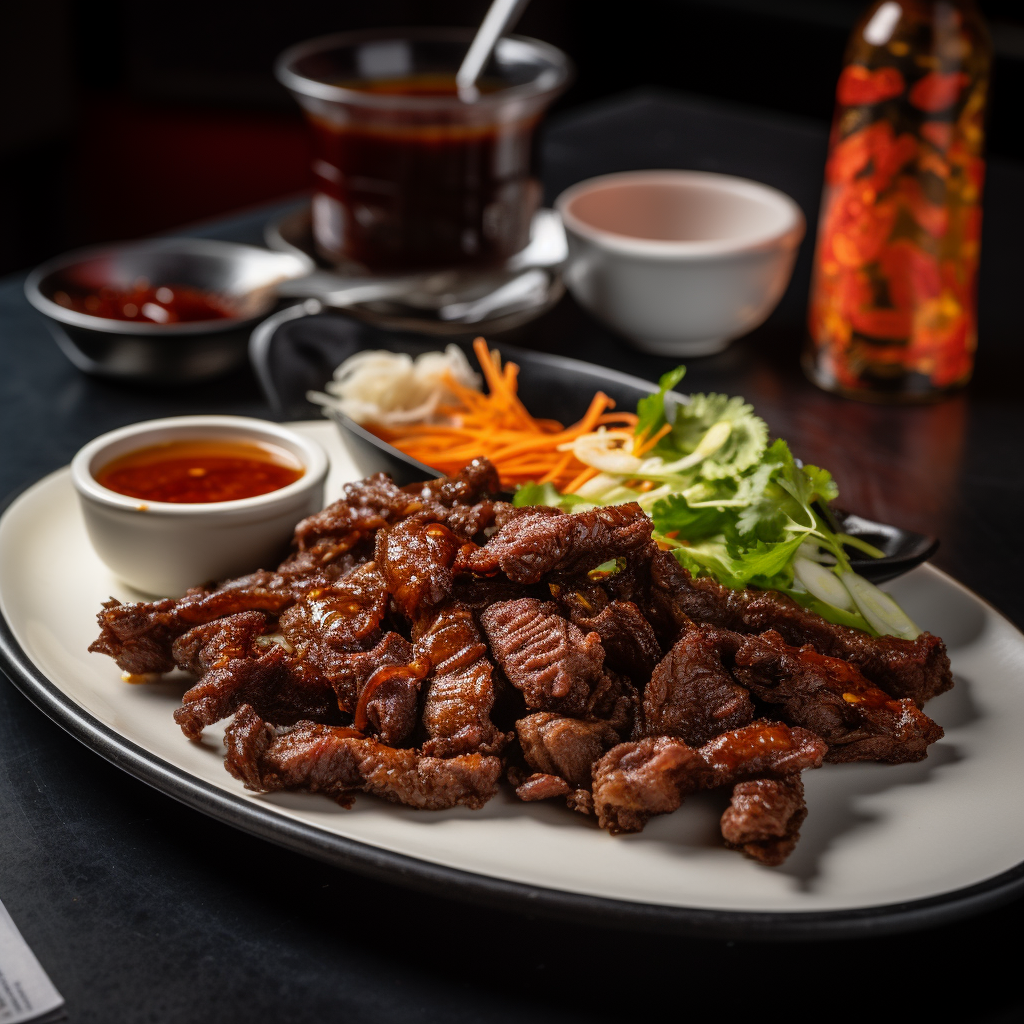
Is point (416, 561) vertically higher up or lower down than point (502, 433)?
higher up

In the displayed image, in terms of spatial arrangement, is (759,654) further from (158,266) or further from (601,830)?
(158,266)

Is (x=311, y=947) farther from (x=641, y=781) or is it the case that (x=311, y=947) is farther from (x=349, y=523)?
(x=349, y=523)

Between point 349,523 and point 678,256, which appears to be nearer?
point 349,523

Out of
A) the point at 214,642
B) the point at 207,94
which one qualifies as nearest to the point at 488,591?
the point at 214,642

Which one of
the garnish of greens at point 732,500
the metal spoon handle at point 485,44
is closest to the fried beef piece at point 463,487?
the garnish of greens at point 732,500

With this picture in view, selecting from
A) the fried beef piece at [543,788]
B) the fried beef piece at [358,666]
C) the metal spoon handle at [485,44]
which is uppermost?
the metal spoon handle at [485,44]

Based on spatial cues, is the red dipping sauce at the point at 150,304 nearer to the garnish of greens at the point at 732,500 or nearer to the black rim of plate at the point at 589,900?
the garnish of greens at the point at 732,500
